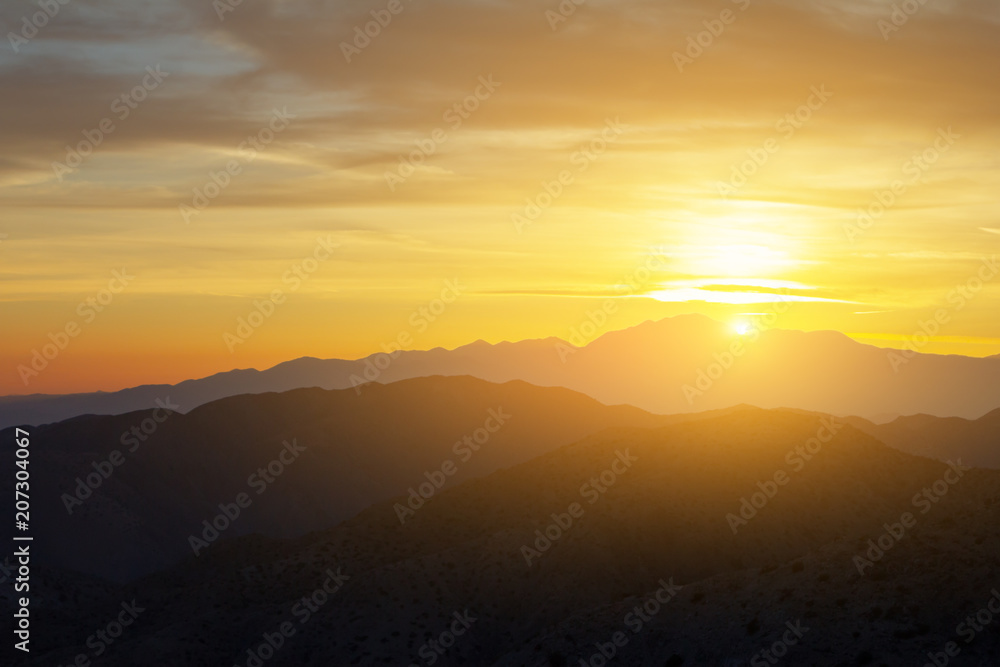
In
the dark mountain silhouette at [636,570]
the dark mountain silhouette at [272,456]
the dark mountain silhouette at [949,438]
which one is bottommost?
the dark mountain silhouette at [949,438]

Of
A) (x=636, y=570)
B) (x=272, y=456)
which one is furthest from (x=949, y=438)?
(x=272, y=456)

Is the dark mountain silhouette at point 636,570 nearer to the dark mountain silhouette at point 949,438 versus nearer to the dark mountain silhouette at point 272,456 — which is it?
the dark mountain silhouette at point 272,456

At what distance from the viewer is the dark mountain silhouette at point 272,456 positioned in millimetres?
101312

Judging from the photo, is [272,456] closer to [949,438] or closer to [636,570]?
[636,570]

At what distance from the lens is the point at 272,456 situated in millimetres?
134500

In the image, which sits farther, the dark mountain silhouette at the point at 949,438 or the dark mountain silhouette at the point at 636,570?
the dark mountain silhouette at the point at 949,438

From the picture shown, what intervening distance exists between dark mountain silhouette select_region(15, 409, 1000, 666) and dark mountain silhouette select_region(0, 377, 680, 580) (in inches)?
1304

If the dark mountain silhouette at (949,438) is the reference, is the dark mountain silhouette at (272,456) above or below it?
above

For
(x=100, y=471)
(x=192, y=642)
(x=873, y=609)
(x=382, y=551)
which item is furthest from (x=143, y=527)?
(x=873, y=609)

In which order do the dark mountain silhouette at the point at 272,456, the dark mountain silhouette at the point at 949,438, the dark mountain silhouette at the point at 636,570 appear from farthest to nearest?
the dark mountain silhouette at the point at 949,438, the dark mountain silhouette at the point at 272,456, the dark mountain silhouette at the point at 636,570

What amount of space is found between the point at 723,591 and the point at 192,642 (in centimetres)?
3093

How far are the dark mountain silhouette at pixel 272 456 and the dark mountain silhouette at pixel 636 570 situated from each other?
109 feet

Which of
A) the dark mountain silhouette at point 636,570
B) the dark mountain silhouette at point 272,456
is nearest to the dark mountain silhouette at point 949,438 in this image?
the dark mountain silhouette at point 272,456

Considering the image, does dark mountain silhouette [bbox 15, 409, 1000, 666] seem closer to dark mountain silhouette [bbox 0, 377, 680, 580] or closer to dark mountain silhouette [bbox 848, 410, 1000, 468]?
dark mountain silhouette [bbox 0, 377, 680, 580]
